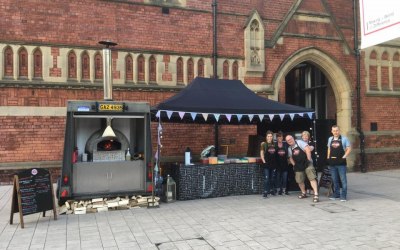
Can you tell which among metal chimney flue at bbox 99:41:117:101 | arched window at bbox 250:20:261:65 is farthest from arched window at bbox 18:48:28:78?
arched window at bbox 250:20:261:65

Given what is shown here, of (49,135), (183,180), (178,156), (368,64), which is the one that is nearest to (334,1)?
(368,64)

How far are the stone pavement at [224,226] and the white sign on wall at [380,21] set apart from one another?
302 cm

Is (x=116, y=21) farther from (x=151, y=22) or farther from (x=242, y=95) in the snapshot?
(x=242, y=95)

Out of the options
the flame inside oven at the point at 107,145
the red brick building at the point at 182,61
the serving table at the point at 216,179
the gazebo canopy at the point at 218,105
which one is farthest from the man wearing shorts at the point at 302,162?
the flame inside oven at the point at 107,145

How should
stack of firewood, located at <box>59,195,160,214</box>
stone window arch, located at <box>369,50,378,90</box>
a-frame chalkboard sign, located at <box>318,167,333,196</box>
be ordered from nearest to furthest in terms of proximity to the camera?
1. stack of firewood, located at <box>59,195,160,214</box>
2. a-frame chalkboard sign, located at <box>318,167,333,196</box>
3. stone window arch, located at <box>369,50,378,90</box>

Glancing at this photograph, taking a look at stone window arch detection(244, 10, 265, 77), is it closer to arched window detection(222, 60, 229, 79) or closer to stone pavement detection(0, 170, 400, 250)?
arched window detection(222, 60, 229, 79)

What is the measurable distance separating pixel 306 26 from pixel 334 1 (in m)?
1.86

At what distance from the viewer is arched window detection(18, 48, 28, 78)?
10648 millimetres

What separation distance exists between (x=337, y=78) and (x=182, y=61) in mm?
6492

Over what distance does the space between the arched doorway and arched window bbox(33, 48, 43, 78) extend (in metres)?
7.82

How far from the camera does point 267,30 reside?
13500 mm

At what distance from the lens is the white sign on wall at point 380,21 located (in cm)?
482

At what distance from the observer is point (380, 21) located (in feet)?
17.0

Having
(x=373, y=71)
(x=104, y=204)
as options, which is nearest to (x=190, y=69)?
(x=104, y=204)
